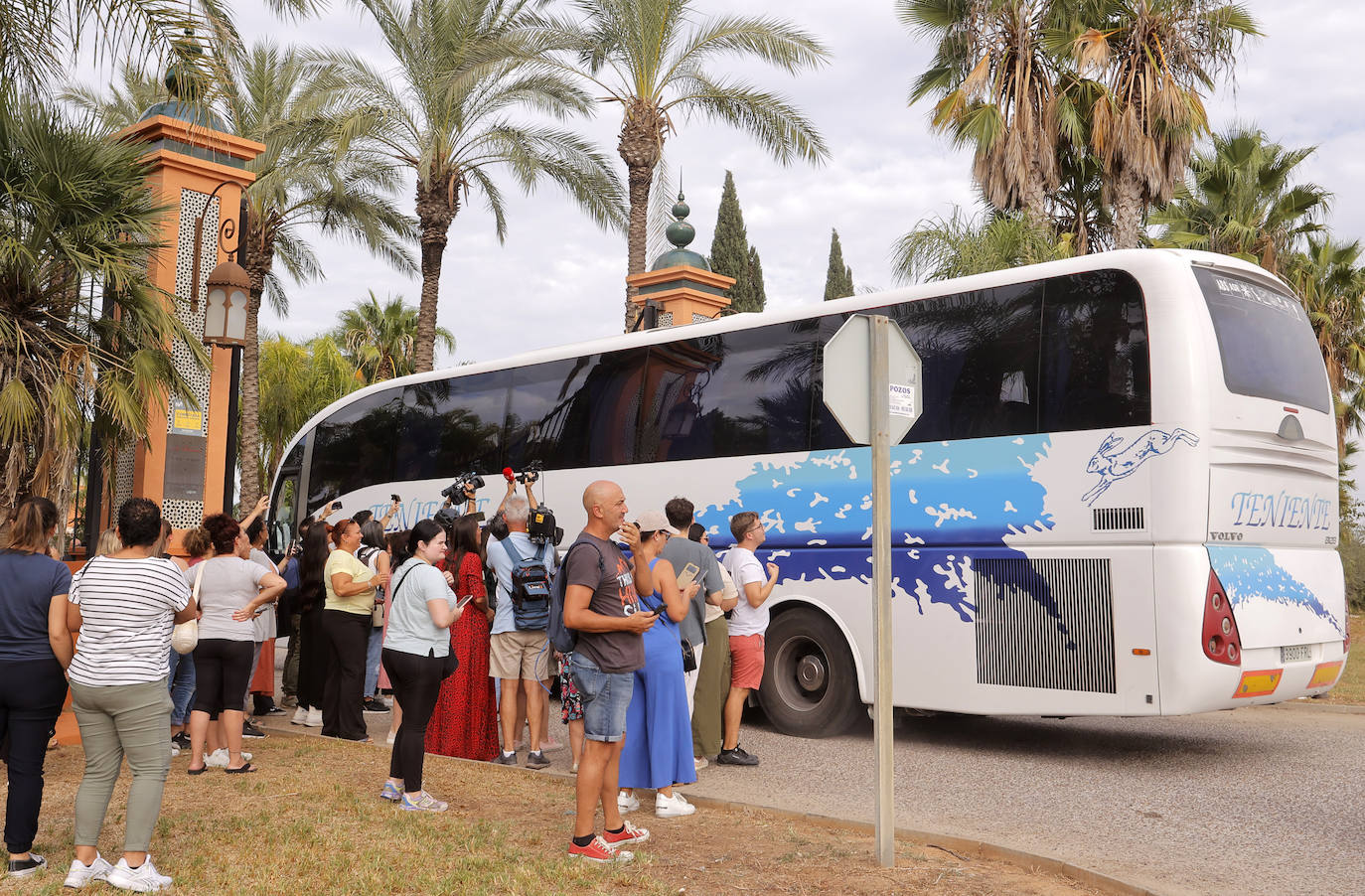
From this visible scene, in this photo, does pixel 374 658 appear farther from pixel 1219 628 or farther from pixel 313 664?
pixel 1219 628

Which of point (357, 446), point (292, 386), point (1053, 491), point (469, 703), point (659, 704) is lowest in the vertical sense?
point (469, 703)

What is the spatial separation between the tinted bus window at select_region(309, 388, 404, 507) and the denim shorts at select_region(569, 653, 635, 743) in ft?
28.6

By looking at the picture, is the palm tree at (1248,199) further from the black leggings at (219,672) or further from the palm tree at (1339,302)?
the black leggings at (219,672)

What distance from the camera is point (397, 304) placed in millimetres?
46594

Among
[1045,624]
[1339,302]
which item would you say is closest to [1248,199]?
[1339,302]

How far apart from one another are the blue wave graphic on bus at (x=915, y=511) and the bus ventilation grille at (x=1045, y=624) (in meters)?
0.06

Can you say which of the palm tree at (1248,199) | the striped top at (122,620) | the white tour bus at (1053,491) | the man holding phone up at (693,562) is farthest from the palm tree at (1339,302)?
the striped top at (122,620)

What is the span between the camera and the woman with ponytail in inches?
213

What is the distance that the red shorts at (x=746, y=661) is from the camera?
8477 millimetres

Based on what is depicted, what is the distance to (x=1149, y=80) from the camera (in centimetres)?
2069

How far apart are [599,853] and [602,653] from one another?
0.89 m

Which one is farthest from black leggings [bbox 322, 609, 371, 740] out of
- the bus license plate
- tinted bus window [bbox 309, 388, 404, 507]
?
the bus license plate

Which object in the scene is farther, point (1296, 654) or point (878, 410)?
point (1296, 654)

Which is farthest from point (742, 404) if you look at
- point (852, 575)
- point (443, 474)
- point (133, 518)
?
point (133, 518)
